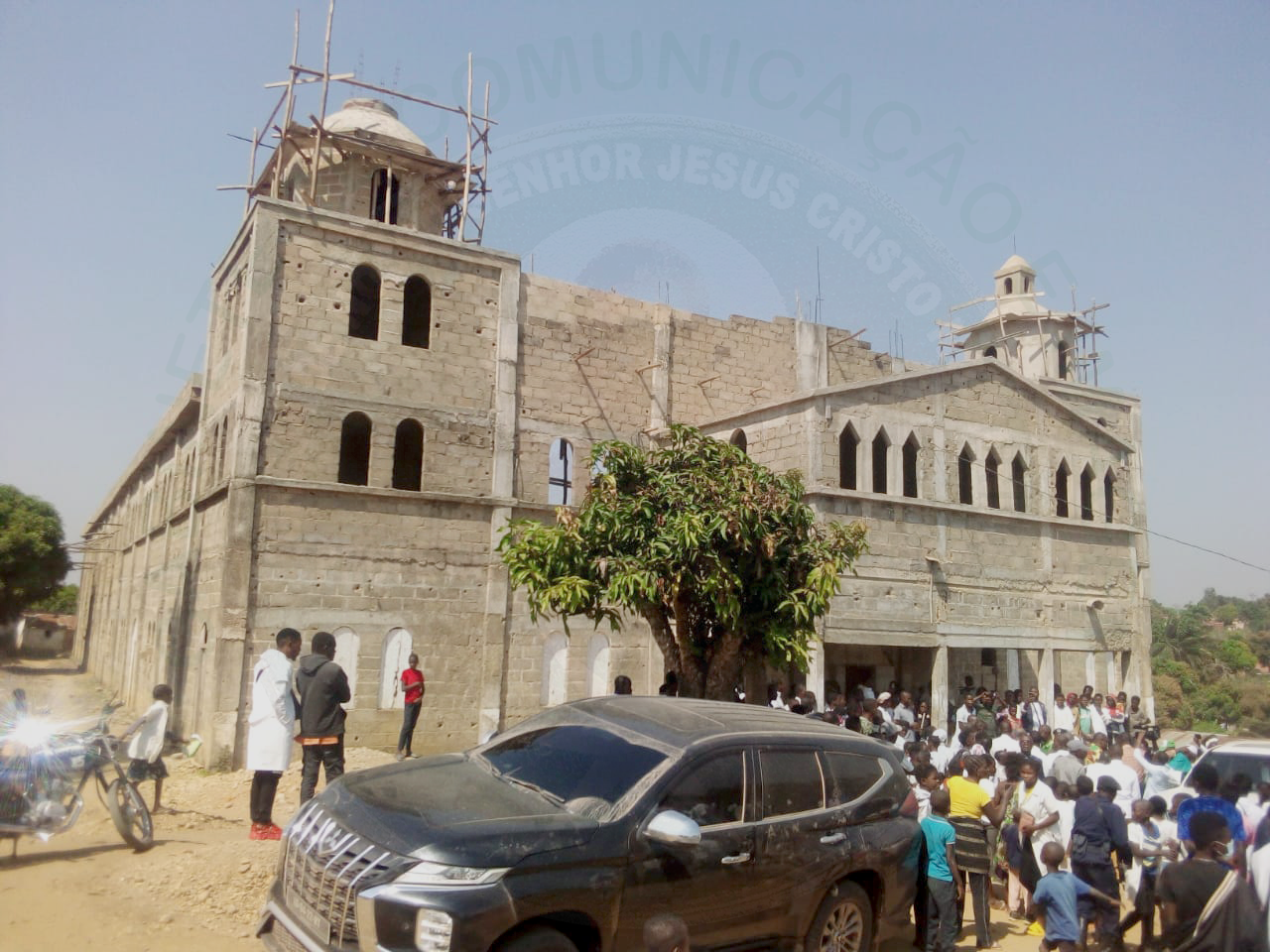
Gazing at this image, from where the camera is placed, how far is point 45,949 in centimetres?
589

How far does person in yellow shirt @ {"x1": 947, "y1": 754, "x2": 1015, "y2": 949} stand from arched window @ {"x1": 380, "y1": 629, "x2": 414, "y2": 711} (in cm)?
1086

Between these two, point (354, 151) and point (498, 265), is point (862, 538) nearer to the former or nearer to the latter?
point (498, 265)

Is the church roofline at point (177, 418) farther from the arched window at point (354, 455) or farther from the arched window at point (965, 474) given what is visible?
the arched window at point (965, 474)

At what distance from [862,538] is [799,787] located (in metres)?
7.05

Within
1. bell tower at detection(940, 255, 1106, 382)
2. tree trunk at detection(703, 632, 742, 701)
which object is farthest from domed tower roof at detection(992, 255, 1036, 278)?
tree trunk at detection(703, 632, 742, 701)

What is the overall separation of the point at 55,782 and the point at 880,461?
15045 mm

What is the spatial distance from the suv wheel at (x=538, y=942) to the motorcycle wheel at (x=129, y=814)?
4785 millimetres

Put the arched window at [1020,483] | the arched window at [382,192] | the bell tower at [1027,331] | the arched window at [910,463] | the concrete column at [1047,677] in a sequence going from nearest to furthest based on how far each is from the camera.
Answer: the arched window at [910,463] < the concrete column at [1047,677] < the arched window at [382,192] < the arched window at [1020,483] < the bell tower at [1027,331]

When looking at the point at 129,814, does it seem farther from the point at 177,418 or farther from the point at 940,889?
the point at 177,418

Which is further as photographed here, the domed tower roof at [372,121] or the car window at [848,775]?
the domed tower roof at [372,121]

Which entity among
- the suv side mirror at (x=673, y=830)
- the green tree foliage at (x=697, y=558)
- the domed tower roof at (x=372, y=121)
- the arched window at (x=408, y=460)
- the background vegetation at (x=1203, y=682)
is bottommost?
the background vegetation at (x=1203, y=682)

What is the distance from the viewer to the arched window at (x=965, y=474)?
771 inches

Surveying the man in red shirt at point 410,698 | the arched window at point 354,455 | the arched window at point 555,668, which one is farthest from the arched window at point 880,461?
the arched window at point 354,455

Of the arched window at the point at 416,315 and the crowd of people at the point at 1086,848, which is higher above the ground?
the arched window at the point at 416,315
